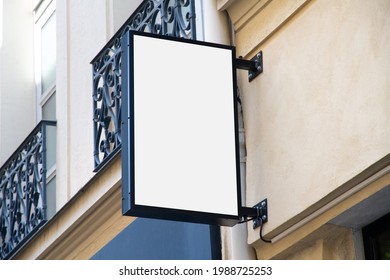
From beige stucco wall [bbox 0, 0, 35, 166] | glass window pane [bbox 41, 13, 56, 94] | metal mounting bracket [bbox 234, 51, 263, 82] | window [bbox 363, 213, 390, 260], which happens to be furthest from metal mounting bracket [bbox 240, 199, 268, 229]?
beige stucco wall [bbox 0, 0, 35, 166]

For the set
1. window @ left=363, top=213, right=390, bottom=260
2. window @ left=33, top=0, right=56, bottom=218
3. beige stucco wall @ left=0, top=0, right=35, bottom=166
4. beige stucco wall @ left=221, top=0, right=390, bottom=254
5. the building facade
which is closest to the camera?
beige stucco wall @ left=221, top=0, right=390, bottom=254

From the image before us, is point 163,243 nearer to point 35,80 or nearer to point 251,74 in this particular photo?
point 251,74

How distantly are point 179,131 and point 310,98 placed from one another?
80cm

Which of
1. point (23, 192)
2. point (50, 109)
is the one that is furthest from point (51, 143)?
point (50, 109)

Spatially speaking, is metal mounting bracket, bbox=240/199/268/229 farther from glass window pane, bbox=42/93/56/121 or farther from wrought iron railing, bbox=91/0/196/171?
glass window pane, bbox=42/93/56/121

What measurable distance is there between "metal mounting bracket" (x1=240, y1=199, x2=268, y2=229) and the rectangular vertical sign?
21 cm

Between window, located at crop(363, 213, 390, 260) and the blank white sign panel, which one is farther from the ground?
the blank white sign panel

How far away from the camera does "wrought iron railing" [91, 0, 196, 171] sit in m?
9.98

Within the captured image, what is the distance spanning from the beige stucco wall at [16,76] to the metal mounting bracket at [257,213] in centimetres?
570

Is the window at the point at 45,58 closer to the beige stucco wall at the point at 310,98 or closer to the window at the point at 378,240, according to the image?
the beige stucco wall at the point at 310,98

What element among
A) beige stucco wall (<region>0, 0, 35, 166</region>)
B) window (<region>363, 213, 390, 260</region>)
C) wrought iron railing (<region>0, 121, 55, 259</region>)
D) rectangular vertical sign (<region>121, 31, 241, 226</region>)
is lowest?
window (<region>363, 213, 390, 260</region>)

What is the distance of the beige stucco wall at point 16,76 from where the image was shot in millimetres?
14148

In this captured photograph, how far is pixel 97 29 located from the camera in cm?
1193
